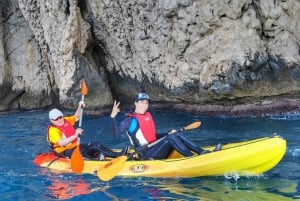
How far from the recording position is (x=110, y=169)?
732 cm

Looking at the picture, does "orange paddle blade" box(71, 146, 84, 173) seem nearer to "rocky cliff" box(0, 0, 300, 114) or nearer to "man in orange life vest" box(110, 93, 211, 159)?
"man in orange life vest" box(110, 93, 211, 159)

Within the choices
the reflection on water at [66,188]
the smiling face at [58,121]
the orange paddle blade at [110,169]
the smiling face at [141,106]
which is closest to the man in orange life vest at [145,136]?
the smiling face at [141,106]

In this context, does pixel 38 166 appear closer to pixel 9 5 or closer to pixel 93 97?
pixel 93 97

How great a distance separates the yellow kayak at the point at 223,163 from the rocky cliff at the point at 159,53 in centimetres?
555

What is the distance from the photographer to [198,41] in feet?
42.5

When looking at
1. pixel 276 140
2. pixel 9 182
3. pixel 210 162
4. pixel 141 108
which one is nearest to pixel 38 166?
pixel 9 182

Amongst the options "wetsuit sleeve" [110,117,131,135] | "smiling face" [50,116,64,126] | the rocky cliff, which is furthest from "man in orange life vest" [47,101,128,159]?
the rocky cliff

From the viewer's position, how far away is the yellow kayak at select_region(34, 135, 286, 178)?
275 inches

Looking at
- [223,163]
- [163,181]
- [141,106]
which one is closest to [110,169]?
[163,181]

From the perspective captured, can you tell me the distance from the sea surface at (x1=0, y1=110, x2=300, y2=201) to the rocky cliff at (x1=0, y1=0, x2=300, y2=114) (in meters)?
1.33

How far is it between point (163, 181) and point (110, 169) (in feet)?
2.75

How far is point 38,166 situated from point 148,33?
656 cm

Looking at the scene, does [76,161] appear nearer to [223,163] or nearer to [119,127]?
[119,127]

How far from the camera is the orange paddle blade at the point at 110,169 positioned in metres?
7.24
